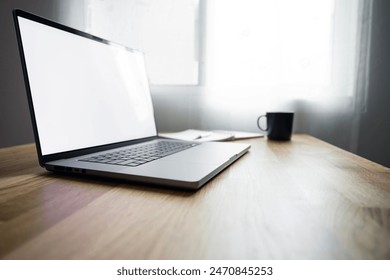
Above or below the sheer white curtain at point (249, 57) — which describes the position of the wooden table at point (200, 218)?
below

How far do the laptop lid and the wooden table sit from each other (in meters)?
0.09

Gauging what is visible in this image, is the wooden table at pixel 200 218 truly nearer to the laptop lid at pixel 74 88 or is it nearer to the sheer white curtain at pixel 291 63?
the laptop lid at pixel 74 88

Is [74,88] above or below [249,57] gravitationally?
below

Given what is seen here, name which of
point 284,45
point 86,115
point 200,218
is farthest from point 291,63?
point 200,218

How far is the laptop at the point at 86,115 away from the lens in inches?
16.7

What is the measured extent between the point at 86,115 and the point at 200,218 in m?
0.38

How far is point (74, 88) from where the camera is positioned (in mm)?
536

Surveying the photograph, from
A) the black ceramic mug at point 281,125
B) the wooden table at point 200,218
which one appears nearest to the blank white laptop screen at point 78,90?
the wooden table at point 200,218

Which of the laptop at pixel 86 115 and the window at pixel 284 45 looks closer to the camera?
the laptop at pixel 86 115

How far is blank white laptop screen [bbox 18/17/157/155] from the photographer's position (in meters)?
0.45

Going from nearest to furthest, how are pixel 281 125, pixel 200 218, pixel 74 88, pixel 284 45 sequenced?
pixel 200 218 → pixel 74 88 → pixel 281 125 → pixel 284 45

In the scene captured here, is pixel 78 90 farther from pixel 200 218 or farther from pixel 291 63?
pixel 291 63

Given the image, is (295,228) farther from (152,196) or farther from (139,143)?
(139,143)
